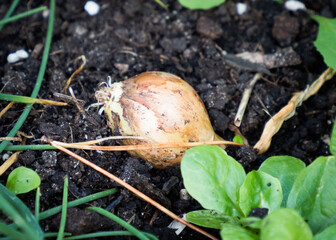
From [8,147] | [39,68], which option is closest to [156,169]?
[8,147]

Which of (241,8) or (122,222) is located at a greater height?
(241,8)

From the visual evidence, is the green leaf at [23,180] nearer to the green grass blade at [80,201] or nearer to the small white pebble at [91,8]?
the green grass blade at [80,201]

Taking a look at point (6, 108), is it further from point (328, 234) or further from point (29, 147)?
point (328, 234)

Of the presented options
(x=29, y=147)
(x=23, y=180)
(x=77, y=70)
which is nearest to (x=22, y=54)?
(x=77, y=70)

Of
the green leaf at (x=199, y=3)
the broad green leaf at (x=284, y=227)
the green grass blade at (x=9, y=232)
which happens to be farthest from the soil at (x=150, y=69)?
the broad green leaf at (x=284, y=227)

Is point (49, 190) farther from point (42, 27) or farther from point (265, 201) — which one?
point (42, 27)

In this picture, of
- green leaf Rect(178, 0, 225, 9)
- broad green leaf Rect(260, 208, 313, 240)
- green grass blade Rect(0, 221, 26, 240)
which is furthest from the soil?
broad green leaf Rect(260, 208, 313, 240)
